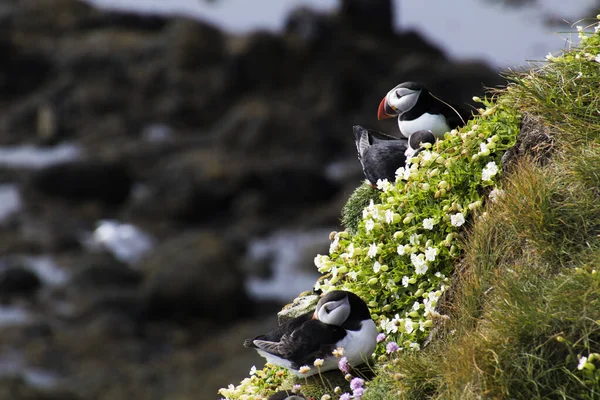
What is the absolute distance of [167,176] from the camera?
19031 millimetres

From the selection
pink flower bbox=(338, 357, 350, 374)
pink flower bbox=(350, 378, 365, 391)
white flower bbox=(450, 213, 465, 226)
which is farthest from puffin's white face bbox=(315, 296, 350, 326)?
white flower bbox=(450, 213, 465, 226)

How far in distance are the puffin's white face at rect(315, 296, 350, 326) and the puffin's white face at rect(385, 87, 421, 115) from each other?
4.54 feet

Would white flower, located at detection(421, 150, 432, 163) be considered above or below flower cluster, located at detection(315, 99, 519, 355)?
above

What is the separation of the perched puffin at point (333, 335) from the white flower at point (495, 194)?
89 cm

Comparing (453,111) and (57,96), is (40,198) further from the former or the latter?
(453,111)

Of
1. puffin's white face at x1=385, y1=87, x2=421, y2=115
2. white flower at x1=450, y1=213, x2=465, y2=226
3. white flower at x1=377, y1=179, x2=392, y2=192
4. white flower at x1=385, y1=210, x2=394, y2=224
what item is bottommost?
white flower at x1=450, y1=213, x2=465, y2=226

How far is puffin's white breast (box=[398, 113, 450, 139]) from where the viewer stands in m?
4.79

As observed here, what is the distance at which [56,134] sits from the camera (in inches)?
837

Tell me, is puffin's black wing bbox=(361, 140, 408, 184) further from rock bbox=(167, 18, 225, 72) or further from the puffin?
rock bbox=(167, 18, 225, 72)

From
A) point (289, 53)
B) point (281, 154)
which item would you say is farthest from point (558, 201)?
point (289, 53)

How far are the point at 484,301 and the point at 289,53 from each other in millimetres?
19254

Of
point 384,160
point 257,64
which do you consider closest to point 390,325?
point 384,160

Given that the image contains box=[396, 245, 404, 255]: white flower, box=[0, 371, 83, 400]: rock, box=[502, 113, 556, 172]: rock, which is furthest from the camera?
box=[0, 371, 83, 400]: rock

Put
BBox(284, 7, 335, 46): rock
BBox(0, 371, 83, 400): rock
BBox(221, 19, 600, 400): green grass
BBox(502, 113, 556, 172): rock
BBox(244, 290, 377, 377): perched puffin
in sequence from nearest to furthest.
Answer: BBox(221, 19, 600, 400): green grass
BBox(244, 290, 377, 377): perched puffin
BBox(502, 113, 556, 172): rock
BBox(0, 371, 83, 400): rock
BBox(284, 7, 335, 46): rock
